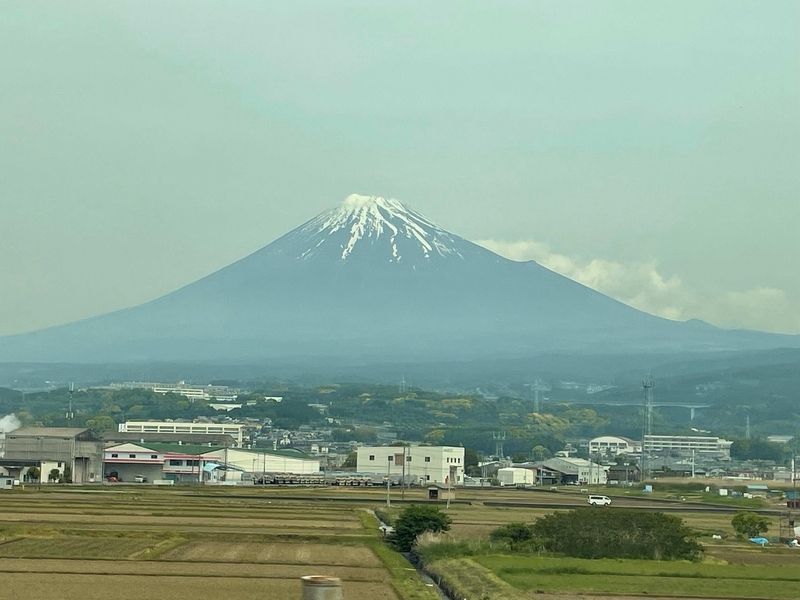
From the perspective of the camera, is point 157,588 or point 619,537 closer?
point 157,588

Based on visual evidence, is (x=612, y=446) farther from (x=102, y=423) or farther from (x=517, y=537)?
(x=517, y=537)

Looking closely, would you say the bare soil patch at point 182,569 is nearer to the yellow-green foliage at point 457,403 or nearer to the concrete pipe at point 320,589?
the concrete pipe at point 320,589

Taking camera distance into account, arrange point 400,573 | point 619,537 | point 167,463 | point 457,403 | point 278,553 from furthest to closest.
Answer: point 457,403, point 167,463, point 619,537, point 278,553, point 400,573

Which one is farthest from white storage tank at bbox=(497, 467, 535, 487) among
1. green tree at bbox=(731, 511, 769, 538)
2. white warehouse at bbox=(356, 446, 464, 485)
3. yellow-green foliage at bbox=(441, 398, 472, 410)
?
yellow-green foliage at bbox=(441, 398, 472, 410)

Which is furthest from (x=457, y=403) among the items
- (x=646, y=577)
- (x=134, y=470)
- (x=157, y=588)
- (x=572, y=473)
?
(x=157, y=588)

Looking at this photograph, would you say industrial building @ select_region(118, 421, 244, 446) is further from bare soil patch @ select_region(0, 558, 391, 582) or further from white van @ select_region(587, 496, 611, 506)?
bare soil patch @ select_region(0, 558, 391, 582)

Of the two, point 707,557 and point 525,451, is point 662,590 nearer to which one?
point 707,557

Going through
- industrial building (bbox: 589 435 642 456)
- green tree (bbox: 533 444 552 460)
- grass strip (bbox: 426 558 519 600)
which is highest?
industrial building (bbox: 589 435 642 456)
